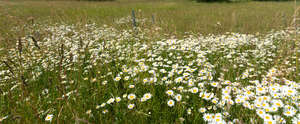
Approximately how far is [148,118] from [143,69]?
3.11ft

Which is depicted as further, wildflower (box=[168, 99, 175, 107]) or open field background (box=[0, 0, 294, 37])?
open field background (box=[0, 0, 294, 37])

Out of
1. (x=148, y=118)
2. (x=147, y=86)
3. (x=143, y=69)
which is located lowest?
(x=148, y=118)

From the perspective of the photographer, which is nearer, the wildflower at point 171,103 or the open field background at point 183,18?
the wildflower at point 171,103

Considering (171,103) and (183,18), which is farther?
(183,18)

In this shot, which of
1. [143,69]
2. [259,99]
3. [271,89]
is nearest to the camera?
[259,99]

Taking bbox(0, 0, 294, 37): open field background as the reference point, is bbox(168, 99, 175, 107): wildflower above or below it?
below

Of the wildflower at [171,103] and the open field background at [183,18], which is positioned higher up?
the open field background at [183,18]

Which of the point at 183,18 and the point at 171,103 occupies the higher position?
the point at 183,18

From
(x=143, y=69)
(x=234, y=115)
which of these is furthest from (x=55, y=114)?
(x=234, y=115)

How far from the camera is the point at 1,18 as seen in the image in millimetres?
10602

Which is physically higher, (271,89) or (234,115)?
(271,89)

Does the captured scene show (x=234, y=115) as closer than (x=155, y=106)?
Yes

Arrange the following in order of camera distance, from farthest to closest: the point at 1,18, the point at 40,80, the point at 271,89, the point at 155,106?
the point at 1,18 < the point at 40,80 < the point at 155,106 < the point at 271,89

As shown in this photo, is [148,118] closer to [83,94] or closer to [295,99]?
[83,94]
